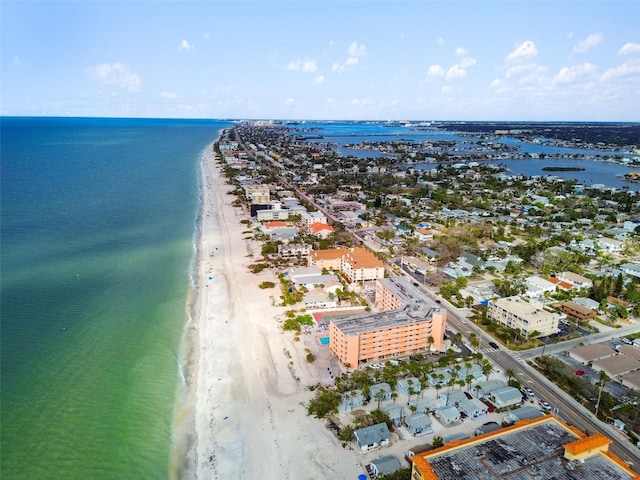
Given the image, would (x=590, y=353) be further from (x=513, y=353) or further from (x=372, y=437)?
(x=372, y=437)

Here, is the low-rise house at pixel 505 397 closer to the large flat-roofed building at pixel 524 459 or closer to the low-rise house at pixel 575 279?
the large flat-roofed building at pixel 524 459

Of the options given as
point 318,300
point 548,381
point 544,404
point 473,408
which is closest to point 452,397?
point 473,408

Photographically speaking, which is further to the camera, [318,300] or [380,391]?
[318,300]

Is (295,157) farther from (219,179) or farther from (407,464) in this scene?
(407,464)

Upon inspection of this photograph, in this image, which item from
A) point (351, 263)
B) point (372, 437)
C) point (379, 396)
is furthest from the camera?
point (351, 263)

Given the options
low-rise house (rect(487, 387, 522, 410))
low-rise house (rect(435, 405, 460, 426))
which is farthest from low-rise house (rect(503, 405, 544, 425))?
low-rise house (rect(435, 405, 460, 426))

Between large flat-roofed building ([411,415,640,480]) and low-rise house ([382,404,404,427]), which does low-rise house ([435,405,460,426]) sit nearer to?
low-rise house ([382,404,404,427])

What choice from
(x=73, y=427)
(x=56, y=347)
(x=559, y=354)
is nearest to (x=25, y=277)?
(x=56, y=347)

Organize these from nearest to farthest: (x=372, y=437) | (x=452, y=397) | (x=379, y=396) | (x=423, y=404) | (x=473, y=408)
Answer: (x=372, y=437) < (x=473, y=408) < (x=423, y=404) < (x=379, y=396) < (x=452, y=397)
